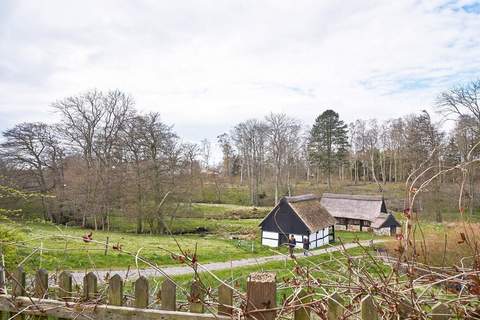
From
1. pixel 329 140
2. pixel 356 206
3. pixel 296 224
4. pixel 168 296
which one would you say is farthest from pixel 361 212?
pixel 168 296

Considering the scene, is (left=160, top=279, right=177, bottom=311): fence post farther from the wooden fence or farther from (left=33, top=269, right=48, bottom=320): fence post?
(left=33, top=269, right=48, bottom=320): fence post

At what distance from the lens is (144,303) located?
8.69 ft

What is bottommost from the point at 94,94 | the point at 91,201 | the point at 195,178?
the point at 91,201

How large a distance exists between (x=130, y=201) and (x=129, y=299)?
30.0 metres

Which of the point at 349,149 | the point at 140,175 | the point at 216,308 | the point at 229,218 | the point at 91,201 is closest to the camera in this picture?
the point at 216,308

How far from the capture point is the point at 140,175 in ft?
102

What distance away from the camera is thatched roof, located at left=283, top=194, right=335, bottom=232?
2886cm

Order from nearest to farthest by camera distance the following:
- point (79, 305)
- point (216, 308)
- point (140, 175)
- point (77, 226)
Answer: point (216, 308), point (79, 305), point (140, 175), point (77, 226)

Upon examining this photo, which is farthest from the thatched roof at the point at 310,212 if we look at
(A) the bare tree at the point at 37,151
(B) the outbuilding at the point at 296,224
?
(A) the bare tree at the point at 37,151

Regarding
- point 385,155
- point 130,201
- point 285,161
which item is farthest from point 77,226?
point 385,155

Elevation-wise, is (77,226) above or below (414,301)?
below

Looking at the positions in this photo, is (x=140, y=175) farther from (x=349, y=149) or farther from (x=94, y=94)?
(x=349, y=149)

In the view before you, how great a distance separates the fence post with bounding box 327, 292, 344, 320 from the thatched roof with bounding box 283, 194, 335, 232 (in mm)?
26818

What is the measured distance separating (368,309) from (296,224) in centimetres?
2754
